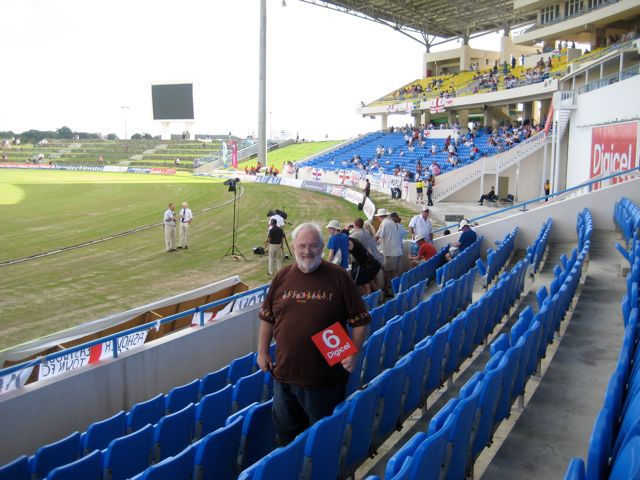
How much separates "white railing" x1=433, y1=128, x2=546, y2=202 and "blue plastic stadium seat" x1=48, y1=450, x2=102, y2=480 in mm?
26699

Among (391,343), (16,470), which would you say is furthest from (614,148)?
(16,470)

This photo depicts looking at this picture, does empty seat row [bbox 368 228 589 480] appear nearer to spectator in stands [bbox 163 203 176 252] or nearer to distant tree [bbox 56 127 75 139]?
spectator in stands [bbox 163 203 176 252]

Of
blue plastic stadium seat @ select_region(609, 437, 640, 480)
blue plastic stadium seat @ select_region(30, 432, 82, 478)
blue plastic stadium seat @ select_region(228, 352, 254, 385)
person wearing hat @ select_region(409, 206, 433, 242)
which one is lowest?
blue plastic stadium seat @ select_region(30, 432, 82, 478)

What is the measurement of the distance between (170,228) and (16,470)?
13486 mm

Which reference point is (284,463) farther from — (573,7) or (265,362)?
(573,7)

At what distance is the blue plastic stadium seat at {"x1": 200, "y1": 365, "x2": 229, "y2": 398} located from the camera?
5809mm

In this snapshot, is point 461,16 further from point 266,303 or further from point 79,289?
point 266,303

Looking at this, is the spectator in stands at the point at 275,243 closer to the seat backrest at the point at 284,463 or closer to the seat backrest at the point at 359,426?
the seat backrest at the point at 359,426

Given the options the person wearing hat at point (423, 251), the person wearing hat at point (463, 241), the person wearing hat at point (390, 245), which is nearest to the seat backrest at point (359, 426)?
the person wearing hat at point (390, 245)

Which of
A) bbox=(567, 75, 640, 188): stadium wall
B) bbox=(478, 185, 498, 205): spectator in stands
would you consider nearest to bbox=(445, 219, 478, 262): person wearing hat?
bbox=(567, 75, 640, 188): stadium wall

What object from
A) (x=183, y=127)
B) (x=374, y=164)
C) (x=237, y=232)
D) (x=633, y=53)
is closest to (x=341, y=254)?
(x=237, y=232)

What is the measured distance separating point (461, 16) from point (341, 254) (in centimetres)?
4513

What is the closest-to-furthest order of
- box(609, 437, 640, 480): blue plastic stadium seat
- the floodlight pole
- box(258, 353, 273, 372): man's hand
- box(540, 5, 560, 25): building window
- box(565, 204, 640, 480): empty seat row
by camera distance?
box(609, 437, 640, 480): blue plastic stadium seat
box(565, 204, 640, 480): empty seat row
box(258, 353, 273, 372): man's hand
box(540, 5, 560, 25): building window
the floodlight pole

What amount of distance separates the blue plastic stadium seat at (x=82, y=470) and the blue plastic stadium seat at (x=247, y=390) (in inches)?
50.7
